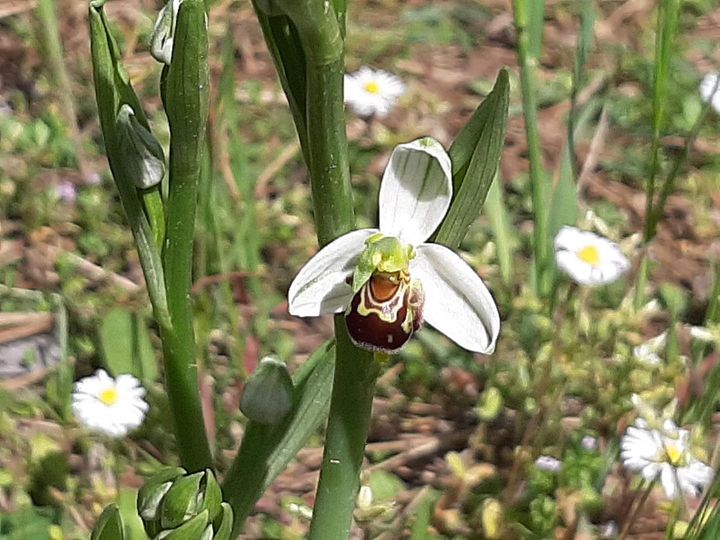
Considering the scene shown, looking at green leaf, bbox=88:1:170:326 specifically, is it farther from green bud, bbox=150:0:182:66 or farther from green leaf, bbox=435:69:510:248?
green leaf, bbox=435:69:510:248

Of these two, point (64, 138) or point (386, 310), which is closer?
point (386, 310)

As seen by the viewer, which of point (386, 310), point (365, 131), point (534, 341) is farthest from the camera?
point (365, 131)

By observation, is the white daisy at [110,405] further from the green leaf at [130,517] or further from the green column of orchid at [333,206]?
the green column of orchid at [333,206]

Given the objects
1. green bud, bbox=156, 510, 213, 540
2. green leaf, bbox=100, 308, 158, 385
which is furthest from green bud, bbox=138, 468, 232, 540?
green leaf, bbox=100, 308, 158, 385

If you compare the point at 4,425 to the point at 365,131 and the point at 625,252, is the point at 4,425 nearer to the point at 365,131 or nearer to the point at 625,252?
the point at 625,252

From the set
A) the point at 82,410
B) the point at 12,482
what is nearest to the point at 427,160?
the point at 82,410

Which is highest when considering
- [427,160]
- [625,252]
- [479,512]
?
[427,160]
